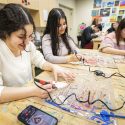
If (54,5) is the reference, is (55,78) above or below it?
below

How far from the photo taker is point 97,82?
0.78 m

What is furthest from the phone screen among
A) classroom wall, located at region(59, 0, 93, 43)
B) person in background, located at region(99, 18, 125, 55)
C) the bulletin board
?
classroom wall, located at region(59, 0, 93, 43)

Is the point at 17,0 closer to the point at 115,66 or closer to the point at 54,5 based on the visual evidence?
the point at 54,5

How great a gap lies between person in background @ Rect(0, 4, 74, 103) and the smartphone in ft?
0.35

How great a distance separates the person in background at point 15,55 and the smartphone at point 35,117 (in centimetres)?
11

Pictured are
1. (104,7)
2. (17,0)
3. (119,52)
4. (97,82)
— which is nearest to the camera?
(97,82)

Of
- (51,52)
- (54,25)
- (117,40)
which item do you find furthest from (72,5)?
(51,52)

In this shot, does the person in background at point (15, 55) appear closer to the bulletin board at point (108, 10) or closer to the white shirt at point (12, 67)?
the white shirt at point (12, 67)

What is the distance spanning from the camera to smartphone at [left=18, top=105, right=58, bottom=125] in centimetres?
46

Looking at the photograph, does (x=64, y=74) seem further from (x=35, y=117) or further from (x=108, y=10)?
(x=108, y=10)

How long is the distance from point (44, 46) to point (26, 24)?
23.0 inches

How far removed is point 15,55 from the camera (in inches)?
33.4

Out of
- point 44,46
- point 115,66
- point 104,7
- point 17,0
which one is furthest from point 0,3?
point 104,7

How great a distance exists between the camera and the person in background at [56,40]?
3.84 feet
